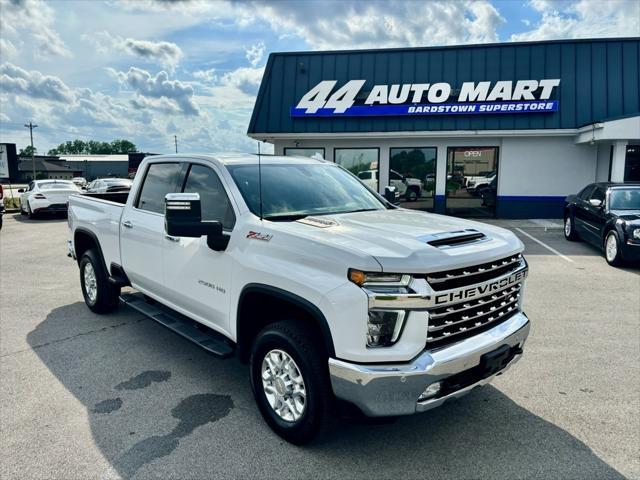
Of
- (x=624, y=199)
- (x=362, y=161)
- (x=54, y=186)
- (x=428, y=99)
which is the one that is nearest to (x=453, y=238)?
(x=624, y=199)

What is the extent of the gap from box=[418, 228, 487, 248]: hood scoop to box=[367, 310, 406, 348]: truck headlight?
1.76 feet

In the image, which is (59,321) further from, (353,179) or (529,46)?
(529,46)

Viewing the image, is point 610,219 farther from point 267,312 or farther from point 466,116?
point 267,312

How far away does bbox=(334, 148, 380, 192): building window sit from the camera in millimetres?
17312

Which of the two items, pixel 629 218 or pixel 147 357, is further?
pixel 629 218

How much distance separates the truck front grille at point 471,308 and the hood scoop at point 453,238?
20 centimetres

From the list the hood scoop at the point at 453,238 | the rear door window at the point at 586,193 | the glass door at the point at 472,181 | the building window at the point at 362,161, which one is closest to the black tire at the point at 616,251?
the rear door window at the point at 586,193

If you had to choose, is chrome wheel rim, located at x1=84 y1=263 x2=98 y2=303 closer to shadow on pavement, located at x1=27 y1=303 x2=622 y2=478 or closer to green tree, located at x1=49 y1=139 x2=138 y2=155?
shadow on pavement, located at x1=27 y1=303 x2=622 y2=478

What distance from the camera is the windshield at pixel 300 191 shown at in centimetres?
374

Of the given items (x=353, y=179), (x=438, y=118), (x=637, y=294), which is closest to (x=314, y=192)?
(x=353, y=179)

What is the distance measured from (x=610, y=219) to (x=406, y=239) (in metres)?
8.40

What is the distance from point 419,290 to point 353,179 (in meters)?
2.36

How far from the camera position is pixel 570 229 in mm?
12164

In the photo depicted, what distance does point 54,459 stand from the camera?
309 centimetres
